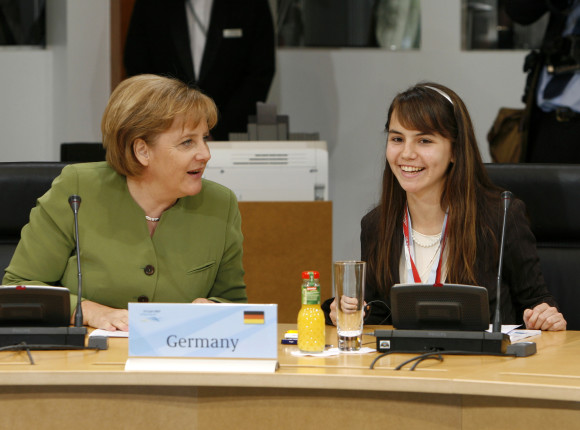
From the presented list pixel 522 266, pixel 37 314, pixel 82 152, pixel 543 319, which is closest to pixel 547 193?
pixel 522 266

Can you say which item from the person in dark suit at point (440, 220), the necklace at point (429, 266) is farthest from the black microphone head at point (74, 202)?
the necklace at point (429, 266)

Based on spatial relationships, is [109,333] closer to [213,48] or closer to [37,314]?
[37,314]

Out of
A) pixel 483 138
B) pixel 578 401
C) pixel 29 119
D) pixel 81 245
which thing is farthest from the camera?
pixel 483 138

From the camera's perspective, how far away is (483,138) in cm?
548

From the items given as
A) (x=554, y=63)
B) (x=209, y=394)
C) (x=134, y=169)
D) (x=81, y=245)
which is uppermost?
(x=554, y=63)

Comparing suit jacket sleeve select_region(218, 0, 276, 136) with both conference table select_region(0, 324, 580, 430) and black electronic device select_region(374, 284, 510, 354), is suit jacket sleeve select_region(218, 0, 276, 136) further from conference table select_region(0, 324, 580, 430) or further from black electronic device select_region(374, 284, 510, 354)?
conference table select_region(0, 324, 580, 430)

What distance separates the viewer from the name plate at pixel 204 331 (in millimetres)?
1846

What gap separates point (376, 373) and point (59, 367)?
25.0 inches

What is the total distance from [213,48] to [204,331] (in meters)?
3.09

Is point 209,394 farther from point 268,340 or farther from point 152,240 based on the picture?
point 152,240

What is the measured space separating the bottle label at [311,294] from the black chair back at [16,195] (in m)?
1.12

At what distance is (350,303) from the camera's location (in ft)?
6.82

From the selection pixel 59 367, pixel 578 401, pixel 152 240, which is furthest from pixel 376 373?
pixel 152 240

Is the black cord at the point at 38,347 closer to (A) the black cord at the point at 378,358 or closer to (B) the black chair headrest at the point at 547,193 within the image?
(A) the black cord at the point at 378,358
